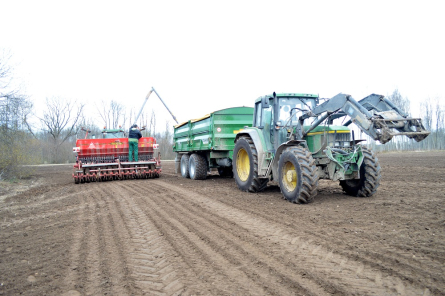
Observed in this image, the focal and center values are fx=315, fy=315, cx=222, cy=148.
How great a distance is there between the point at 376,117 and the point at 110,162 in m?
10.9

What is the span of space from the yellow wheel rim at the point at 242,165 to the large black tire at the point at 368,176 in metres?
3.01

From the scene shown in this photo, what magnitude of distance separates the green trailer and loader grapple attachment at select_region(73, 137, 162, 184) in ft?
5.51

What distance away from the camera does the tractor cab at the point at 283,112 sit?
7.80m

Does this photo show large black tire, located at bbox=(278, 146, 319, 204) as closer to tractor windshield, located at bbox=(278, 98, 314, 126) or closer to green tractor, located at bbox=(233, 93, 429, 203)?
green tractor, located at bbox=(233, 93, 429, 203)

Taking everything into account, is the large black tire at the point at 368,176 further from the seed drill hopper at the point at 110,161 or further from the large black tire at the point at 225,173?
the seed drill hopper at the point at 110,161

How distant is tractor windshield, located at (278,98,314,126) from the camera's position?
7.87 meters

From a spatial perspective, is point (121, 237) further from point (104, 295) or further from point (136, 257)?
point (104, 295)

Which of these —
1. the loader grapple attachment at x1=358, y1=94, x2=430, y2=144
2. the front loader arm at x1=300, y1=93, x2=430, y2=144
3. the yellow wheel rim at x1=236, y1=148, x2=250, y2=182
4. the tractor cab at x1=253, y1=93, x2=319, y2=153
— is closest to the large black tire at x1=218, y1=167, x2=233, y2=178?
the yellow wheel rim at x1=236, y1=148, x2=250, y2=182

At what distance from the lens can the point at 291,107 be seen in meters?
7.96

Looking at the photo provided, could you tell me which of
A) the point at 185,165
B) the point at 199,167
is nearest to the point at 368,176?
the point at 199,167

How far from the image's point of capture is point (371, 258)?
3.60 meters

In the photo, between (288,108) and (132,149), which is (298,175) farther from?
(132,149)

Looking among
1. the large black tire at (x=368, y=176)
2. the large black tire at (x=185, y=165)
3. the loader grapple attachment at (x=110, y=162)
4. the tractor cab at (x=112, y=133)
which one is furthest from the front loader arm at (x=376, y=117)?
the tractor cab at (x=112, y=133)

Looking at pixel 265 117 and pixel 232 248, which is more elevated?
pixel 265 117
